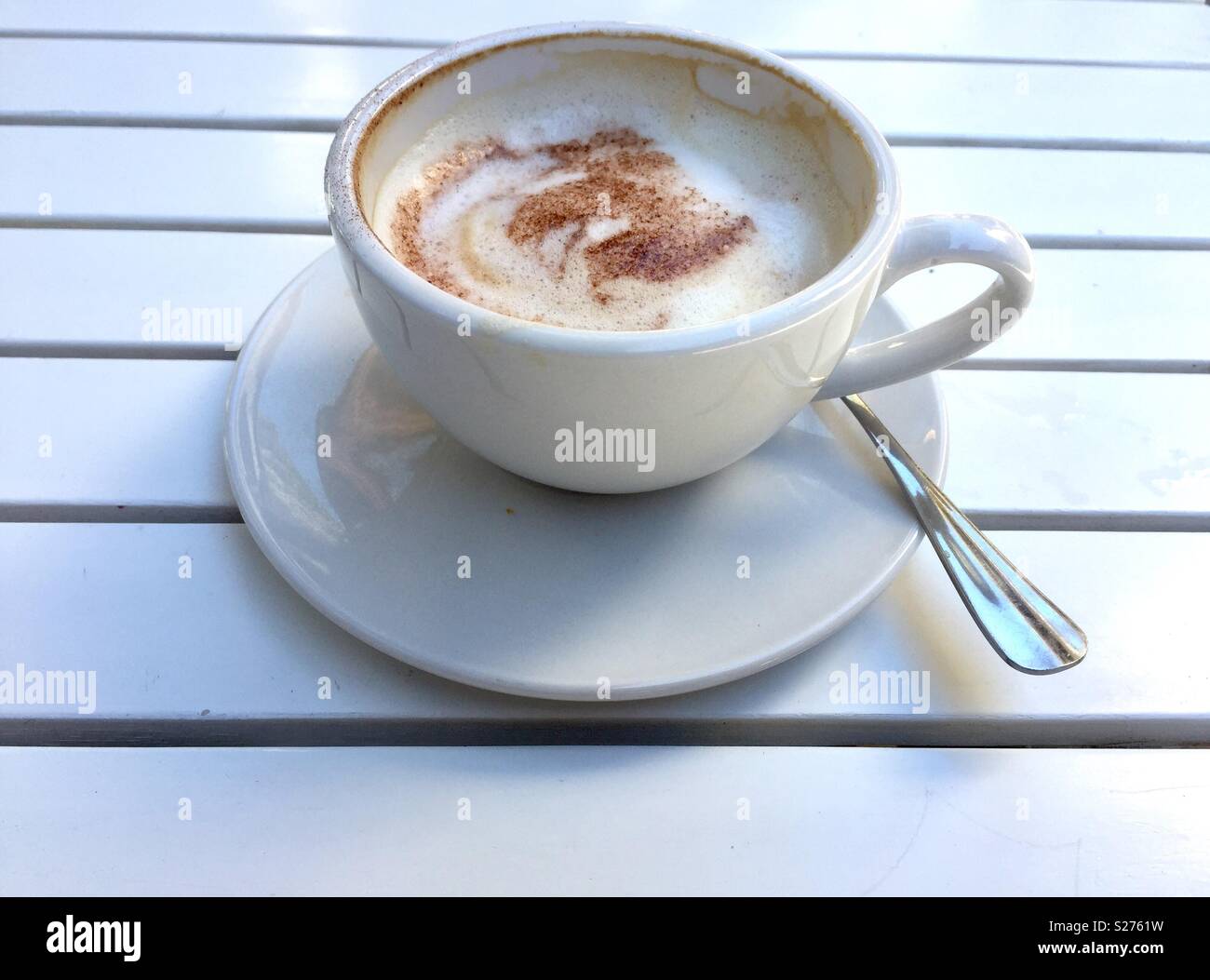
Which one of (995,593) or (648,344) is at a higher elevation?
(648,344)

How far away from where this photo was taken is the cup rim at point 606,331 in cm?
48

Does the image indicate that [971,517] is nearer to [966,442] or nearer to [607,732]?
[966,442]

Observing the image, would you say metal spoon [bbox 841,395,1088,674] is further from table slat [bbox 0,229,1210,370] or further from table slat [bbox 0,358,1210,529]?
table slat [bbox 0,229,1210,370]

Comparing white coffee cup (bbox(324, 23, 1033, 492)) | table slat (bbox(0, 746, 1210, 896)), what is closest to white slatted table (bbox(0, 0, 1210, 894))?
table slat (bbox(0, 746, 1210, 896))

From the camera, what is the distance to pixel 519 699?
0.54 metres

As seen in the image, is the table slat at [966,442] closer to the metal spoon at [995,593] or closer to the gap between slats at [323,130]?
the metal spoon at [995,593]

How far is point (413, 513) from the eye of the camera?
0.59m

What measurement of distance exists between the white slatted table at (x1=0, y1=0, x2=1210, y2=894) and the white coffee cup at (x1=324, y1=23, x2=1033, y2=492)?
0.38 ft

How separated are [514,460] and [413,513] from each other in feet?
0.22

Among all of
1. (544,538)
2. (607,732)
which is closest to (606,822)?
(607,732)

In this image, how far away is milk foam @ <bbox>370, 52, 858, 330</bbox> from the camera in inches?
24.1

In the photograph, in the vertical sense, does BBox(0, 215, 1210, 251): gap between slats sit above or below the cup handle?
above

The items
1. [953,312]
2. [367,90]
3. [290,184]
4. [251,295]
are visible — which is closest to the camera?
[953,312]

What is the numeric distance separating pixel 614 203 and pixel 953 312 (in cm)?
21
